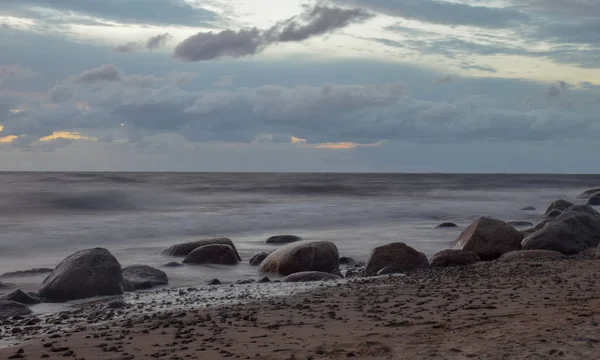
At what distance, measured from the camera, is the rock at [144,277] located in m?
12.3

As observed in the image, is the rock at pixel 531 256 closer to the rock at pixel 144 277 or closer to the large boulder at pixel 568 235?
the large boulder at pixel 568 235

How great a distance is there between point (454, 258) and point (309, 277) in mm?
3656

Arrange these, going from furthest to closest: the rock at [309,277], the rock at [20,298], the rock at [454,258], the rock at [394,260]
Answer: the rock at [454,258] → the rock at [394,260] → the rock at [309,277] → the rock at [20,298]

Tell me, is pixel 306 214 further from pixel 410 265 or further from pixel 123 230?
pixel 410 265

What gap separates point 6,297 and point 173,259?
20.8 feet

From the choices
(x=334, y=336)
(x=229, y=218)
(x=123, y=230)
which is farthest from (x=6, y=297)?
(x=229, y=218)

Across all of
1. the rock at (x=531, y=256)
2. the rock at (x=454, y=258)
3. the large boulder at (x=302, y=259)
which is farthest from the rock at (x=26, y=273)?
the rock at (x=531, y=256)

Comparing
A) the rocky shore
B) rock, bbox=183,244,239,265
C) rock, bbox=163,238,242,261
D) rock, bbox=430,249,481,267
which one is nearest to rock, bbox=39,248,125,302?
the rocky shore

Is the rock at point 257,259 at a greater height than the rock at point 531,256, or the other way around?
the rock at point 531,256

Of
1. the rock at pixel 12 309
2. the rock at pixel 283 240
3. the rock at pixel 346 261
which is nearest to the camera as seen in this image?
the rock at pixel 12 309

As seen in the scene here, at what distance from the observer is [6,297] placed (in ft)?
34.8

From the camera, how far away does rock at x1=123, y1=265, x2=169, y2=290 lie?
1227 cm

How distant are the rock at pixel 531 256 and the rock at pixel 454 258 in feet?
2.16

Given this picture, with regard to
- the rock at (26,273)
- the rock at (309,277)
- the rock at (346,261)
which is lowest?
the rock at (346,261)
